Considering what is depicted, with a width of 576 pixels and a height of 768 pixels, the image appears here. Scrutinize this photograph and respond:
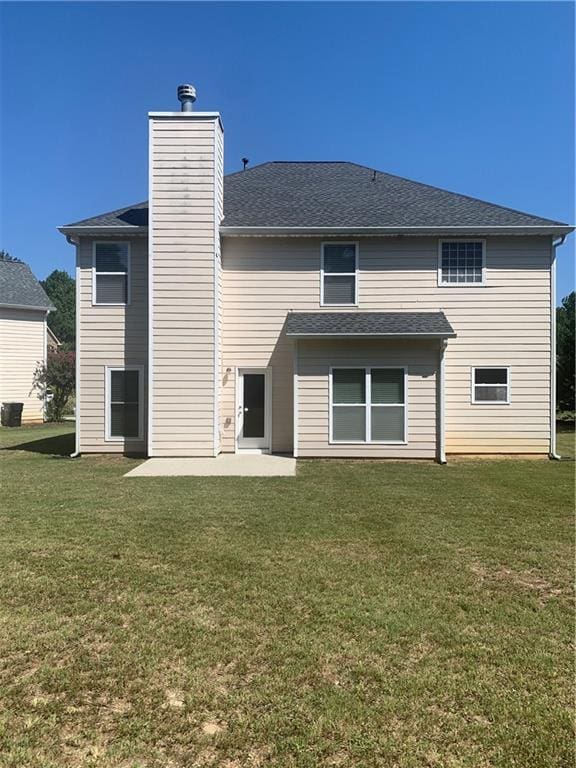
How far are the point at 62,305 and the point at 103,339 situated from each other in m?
67.2

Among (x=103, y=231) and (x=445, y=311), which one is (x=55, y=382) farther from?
(x=445, y=311)

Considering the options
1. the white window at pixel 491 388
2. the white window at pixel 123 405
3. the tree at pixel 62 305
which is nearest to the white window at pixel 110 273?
the white window at pixel 123 405

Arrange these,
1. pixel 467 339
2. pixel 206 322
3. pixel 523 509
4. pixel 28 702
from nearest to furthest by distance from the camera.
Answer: pixel 28 702
pixel 523 509
pixel 206 322
pixel 467 339

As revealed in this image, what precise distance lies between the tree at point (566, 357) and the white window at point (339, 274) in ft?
44.8

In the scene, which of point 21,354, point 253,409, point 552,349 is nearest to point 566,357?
point 552,349

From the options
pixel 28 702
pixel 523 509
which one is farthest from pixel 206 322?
pixel 28 702

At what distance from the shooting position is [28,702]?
9.18 feet

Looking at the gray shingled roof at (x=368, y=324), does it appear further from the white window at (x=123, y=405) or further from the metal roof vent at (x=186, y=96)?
the metal roof vent at (x=186, y=96)

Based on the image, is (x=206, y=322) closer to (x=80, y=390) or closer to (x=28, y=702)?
(x=80, y=390)

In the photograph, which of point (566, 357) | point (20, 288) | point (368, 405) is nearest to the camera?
point (368, 405)

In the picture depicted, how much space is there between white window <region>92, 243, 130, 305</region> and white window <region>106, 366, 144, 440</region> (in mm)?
1741

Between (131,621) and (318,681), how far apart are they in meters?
1.49

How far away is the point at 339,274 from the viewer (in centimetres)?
1262

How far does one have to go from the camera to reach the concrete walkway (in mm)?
9852
